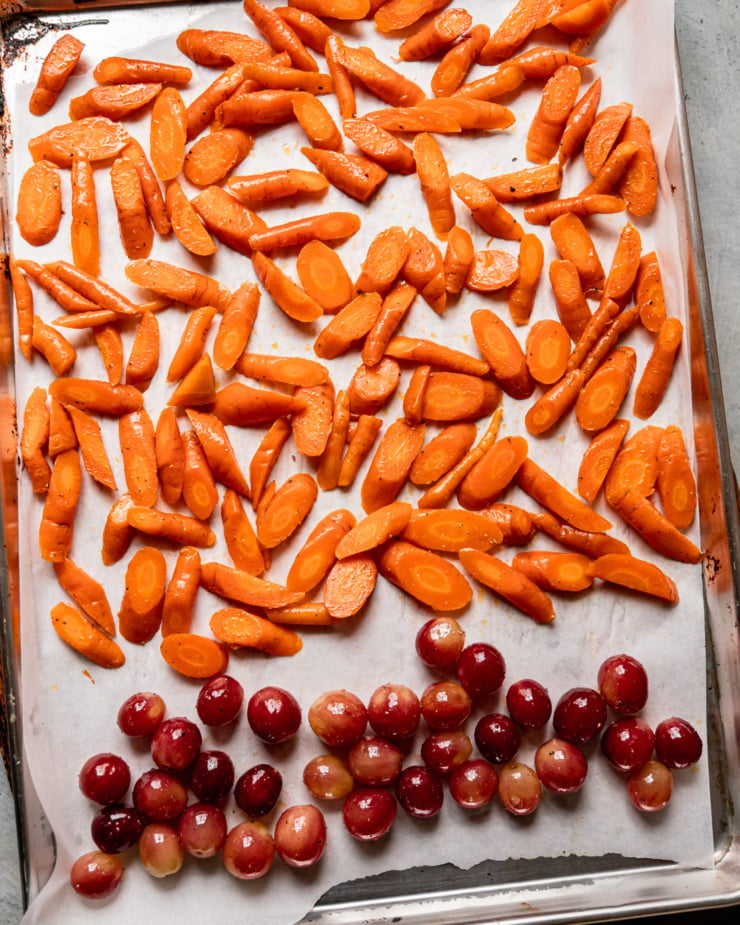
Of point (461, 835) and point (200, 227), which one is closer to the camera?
point (461, 835)

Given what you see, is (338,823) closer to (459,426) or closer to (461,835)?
(461,835)

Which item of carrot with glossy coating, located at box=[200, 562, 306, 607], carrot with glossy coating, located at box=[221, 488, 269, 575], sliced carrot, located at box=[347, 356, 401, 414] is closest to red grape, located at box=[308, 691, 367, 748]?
carrot with glossy coating, located at box=[200, 562, 306, 607]

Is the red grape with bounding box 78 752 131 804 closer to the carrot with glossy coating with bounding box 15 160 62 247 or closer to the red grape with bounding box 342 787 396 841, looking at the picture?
the red grape with bounding box 342 787 396 841

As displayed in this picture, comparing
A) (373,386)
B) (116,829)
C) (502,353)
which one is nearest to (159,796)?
(116,829)

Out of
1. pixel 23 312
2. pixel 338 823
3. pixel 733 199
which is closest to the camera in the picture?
pixel 338 823

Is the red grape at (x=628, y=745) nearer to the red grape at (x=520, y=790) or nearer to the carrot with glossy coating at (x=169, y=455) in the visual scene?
the red grape at (x=520, y=790)

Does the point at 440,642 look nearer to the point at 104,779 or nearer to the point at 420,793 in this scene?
the point at 420,793

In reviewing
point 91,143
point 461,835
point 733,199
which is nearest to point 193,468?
point 91,143
